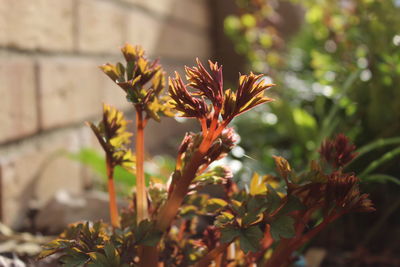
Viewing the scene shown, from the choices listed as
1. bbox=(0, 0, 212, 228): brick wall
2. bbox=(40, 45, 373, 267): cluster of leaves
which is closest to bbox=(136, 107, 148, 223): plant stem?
bbox=(40, 45, 373, 267): cluster of leaves

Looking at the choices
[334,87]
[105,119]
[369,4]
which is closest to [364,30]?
[369,4]

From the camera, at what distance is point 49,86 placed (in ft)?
3.87

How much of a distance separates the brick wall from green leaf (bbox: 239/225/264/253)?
70 centimetres

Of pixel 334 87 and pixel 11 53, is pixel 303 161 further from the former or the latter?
pixel 11 53

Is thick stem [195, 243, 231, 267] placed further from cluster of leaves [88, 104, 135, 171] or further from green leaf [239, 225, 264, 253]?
cluster of leaves [88, 104, 135, 171]

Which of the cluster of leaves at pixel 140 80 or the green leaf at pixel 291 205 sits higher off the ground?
the cluster of leaves at pixel 140 80

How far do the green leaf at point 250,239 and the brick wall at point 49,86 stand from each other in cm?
70

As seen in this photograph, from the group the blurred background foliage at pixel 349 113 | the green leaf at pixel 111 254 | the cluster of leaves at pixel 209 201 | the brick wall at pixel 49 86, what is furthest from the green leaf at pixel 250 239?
the brick wall at pixel 49 86

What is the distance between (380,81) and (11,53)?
0.78 m

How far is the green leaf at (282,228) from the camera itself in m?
0.45

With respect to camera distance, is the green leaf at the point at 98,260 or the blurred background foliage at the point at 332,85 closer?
the green leaf at the point at 98,260

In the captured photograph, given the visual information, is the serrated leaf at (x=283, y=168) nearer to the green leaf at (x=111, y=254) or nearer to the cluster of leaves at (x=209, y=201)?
the cluster of leaves at (x=209, y=201)

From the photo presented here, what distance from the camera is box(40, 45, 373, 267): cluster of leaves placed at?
44 cm

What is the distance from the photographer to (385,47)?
3.63 ft
